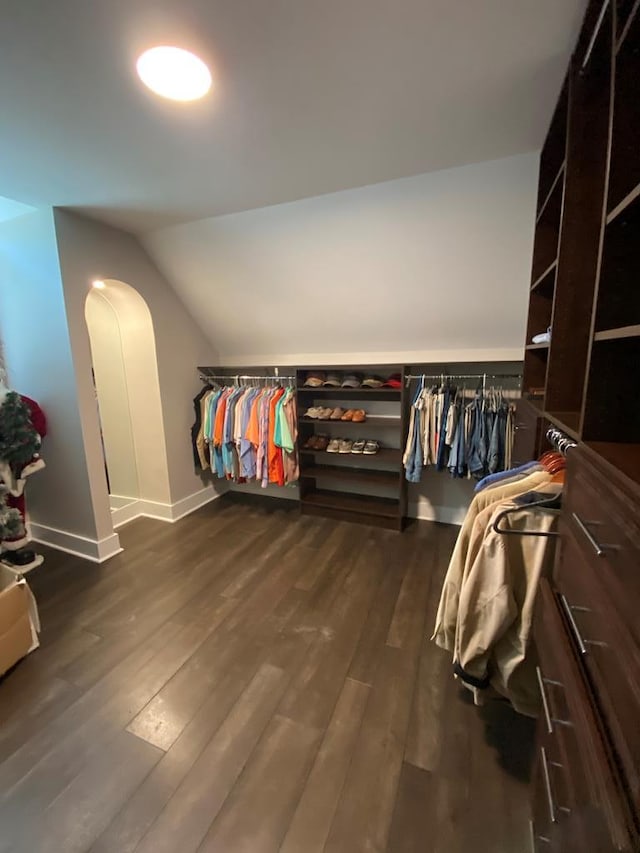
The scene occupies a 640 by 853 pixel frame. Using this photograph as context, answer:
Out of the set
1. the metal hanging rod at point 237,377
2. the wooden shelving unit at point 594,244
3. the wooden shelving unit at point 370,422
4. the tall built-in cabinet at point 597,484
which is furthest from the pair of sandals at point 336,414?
the tall built-in cabinet at point 597,484

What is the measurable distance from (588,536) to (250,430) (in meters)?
2.64

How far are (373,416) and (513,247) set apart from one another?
1600 mm

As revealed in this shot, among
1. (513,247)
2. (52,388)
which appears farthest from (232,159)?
(52,388)

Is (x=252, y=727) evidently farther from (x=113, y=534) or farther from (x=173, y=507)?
(x=173, y=507)

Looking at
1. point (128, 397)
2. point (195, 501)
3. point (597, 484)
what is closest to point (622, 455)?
point (597, 484)

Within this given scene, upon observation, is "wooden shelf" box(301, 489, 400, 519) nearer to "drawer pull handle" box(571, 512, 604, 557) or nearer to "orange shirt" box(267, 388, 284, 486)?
"orange shirt" box(267, 388, 284, 486)

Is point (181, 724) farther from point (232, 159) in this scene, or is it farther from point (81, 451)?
point (232, 159)

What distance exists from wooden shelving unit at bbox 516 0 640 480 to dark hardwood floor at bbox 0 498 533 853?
4.05ft

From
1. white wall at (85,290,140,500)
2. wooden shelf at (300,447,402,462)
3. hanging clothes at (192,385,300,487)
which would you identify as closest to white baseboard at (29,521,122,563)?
white wall at (85,290,140,500)

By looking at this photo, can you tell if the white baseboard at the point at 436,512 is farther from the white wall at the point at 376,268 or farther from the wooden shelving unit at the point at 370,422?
the white wall at the point at 376,268

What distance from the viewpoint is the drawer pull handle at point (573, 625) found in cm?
68

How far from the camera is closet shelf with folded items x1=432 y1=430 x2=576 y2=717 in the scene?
1.06 m

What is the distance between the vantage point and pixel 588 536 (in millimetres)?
664

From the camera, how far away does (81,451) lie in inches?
93.9
